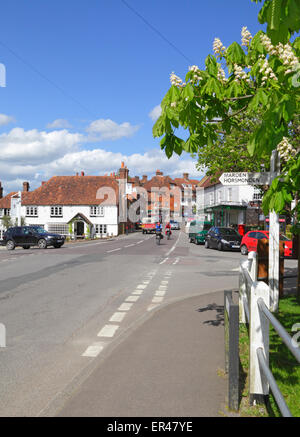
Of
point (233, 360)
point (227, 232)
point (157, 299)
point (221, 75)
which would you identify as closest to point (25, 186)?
point (227, 232)

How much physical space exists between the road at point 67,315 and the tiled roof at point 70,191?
4933 cm

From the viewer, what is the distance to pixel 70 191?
66688 millimetres

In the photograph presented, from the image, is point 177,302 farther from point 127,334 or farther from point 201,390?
point 201,390

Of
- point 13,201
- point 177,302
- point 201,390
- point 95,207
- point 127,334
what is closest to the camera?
point 201,390

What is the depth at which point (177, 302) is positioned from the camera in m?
9.30

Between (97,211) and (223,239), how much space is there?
3818 cm

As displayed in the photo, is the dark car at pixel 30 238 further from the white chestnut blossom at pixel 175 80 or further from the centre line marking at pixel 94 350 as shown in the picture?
the white chestnut blossom at pixel 175 80

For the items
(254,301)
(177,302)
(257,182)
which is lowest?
(177,302)

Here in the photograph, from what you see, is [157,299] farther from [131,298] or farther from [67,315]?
[67,315]

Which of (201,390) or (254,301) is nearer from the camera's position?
(254,301)

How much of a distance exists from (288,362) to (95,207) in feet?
199

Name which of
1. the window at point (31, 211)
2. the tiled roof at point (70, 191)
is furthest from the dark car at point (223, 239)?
the window at point (31, 211)

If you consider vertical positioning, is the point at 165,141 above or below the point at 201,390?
above
